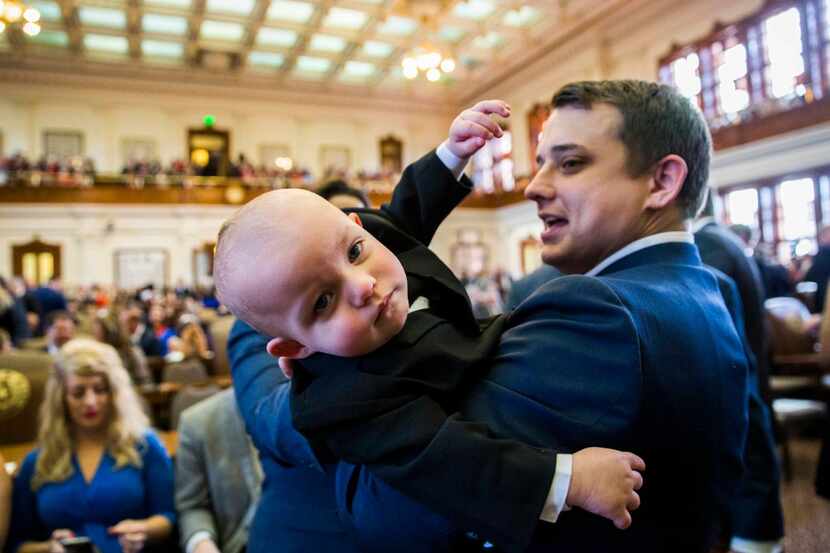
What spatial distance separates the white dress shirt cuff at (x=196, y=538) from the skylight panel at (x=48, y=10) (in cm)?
1784

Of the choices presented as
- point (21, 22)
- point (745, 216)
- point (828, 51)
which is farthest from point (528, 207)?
point (21, 22)

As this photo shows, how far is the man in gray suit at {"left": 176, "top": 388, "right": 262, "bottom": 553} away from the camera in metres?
2.39

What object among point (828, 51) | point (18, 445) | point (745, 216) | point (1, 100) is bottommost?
point (18, 445)

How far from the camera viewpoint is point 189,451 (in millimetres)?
2506

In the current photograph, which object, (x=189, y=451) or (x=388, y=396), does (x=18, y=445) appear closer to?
(x=189, y=451)

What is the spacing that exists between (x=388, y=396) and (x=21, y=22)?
1976cm

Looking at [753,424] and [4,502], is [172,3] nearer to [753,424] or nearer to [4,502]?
[4,502]

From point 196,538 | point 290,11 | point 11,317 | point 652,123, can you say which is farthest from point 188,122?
point 652,123

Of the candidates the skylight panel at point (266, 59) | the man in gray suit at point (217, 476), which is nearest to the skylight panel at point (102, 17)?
the skylight panel at point (266, 59)

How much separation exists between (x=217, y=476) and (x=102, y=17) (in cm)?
1859

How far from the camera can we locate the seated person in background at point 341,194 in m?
2.00

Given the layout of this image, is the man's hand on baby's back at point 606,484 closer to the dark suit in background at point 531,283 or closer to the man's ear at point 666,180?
the man's ear at point 666,180

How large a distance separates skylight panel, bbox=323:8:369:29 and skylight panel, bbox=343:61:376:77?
249 centimetres

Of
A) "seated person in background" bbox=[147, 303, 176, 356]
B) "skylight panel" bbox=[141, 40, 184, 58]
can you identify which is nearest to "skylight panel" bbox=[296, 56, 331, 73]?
"skylight panel" bbox=[141, 40, 184, 58]
